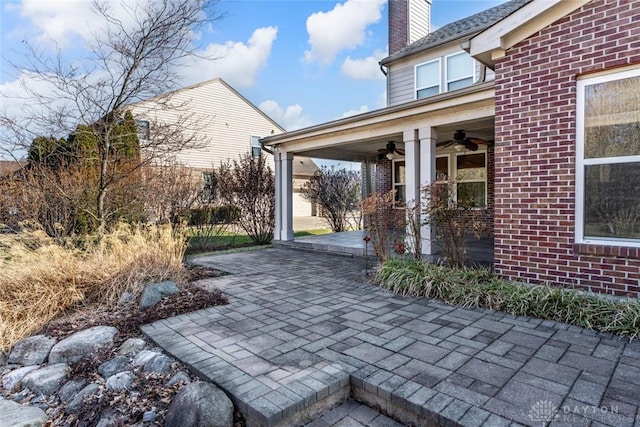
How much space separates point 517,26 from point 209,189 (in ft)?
26.6

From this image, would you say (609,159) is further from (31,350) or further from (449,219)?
(31,350)

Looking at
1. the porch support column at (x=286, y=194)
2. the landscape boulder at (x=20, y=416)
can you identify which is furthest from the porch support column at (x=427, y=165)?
the landscape boulder at (x=20, y=416)

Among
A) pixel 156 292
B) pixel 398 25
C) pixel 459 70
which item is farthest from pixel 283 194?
pixel 398 25

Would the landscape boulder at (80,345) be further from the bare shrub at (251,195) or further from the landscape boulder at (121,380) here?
the bare shrub at (251,195)

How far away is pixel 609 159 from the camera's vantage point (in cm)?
389

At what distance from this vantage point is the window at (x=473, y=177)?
9477mm

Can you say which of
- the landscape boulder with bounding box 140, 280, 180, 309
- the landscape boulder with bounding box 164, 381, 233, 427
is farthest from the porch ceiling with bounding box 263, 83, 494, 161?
the landscape boulder with bounding box 164, 381, 233, 427

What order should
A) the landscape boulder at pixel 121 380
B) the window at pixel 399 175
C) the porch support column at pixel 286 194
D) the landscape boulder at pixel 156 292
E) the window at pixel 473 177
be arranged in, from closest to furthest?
1. the landscape boulder at pixel 121 380
2. the landscape boulder at pixel 156 292
3. the porch support column at pixel 286 194
4. the window at pixel 473 177
5. the window at pixel 399 175

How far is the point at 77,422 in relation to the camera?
8.31 feet

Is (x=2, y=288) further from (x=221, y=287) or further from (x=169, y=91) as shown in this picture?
(x=169, y=91)

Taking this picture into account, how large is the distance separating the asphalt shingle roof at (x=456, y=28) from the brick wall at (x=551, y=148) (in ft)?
21.1

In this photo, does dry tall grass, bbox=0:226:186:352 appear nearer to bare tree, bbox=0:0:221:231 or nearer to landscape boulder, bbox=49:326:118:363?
landscape boulder, bbox=49:326:118:363

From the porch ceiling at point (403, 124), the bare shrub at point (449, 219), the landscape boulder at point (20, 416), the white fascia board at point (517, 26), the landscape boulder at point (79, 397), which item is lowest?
the landscape boulder at point (79, 397)

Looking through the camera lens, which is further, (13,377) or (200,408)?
(13,377)
